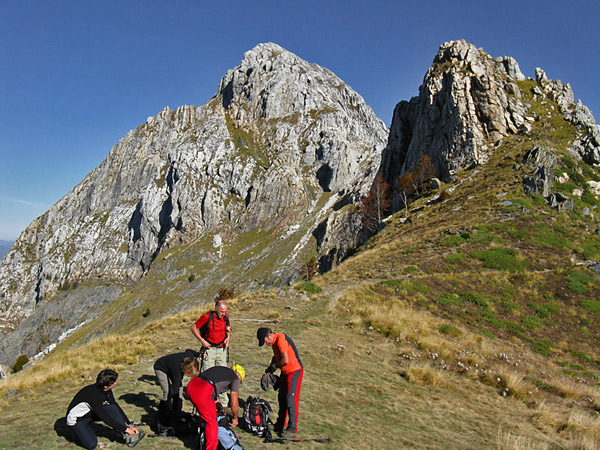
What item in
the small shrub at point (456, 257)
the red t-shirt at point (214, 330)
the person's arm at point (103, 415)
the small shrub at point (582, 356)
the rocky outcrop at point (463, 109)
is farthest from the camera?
the rocky outcrop at point (463, 109)

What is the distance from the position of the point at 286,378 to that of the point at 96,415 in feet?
13.7

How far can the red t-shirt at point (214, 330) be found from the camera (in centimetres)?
898

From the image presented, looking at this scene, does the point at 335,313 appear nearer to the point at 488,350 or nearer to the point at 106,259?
the point at 488,350

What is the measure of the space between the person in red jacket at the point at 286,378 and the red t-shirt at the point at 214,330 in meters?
2.09

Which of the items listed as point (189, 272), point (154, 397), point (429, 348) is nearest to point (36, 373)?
point (154, 397)

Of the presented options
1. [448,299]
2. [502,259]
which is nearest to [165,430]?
[448,299]

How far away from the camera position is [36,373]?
1149cm

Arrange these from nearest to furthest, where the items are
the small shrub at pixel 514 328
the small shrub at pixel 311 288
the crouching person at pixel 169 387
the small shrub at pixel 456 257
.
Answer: the crouching person at pixel 169 387, the small shrub at pixel 514 328, the small shrub at pixel 311 288, the small shrub at pixel 456 257

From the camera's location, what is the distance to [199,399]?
20.7 ft

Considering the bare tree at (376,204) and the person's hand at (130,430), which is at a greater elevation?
the bare tree at (376,204)

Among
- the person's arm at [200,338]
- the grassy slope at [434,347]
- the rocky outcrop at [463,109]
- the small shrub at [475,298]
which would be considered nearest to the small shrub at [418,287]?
the grassy slope at [434,347]

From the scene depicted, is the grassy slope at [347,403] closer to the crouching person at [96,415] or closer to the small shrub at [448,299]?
the crouching person at [96,415]

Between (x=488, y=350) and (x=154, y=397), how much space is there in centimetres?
1512

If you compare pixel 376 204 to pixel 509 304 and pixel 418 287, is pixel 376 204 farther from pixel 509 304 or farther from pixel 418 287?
pixel 509 304
